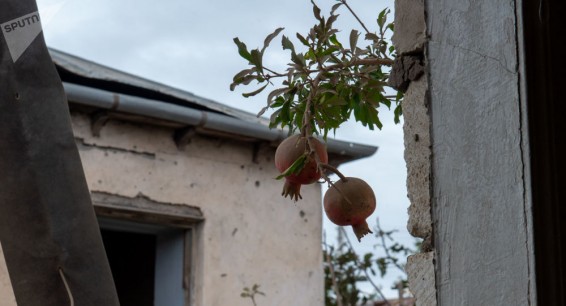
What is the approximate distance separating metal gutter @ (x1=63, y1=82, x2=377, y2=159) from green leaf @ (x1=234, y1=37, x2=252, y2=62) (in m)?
3.82

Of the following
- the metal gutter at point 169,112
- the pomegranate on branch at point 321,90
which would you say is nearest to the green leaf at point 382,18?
the pomegranate on branch at point 321,90

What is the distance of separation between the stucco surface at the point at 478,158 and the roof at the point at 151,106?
4747 millimetres

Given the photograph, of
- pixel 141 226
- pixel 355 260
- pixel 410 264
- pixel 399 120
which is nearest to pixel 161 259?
pixel 141 226

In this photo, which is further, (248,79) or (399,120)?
(399,120)

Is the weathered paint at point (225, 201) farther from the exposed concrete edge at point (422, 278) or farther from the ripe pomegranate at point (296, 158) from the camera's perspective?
the exposed concrete edge at point (422, 278)

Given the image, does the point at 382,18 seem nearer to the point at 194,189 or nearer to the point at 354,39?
the point at 354,39

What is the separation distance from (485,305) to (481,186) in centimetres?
28

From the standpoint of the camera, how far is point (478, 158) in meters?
2.44

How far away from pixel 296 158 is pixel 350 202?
0.20 meters

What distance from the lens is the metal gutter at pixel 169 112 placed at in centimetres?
709

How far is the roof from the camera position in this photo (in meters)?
7.21

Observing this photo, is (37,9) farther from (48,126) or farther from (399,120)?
(399,120)

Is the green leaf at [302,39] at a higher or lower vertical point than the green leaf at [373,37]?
lower

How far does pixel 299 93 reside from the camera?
116 inches
